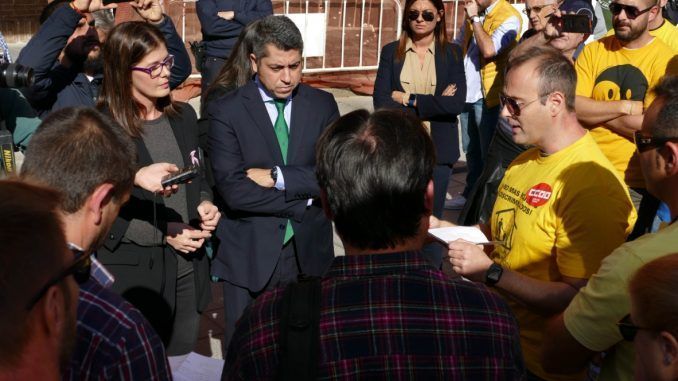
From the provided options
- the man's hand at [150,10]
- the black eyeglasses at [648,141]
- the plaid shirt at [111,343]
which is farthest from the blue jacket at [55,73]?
the black eyeglasses at [648,141]

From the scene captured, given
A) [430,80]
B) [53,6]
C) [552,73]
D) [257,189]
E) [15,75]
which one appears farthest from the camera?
[430,80]

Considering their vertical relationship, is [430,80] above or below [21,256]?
below

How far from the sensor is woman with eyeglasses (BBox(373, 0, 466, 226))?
5.47 metres

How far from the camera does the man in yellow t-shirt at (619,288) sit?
2.20 metres

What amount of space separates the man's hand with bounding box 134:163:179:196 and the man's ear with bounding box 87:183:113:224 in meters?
0.90

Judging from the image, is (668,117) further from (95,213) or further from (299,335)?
(95,213)

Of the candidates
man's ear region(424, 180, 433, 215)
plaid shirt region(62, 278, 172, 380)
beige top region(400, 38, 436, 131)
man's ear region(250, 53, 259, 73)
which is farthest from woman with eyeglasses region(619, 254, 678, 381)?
beige top region(400, 38, 436, 131)

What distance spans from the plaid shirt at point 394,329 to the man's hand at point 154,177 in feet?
5.06

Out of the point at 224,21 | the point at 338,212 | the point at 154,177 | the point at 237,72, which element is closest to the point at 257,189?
the point at 154,177

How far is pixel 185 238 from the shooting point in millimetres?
3660

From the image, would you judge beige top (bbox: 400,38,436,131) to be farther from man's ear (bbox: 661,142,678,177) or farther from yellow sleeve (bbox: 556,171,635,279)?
man's ear (bbox: 661,142,678,177)

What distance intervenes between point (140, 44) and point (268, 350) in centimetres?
227

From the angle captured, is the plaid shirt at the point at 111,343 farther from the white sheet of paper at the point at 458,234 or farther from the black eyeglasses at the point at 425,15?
the black eyeglasses at the point at 425,15

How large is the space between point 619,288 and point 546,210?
728 mm
